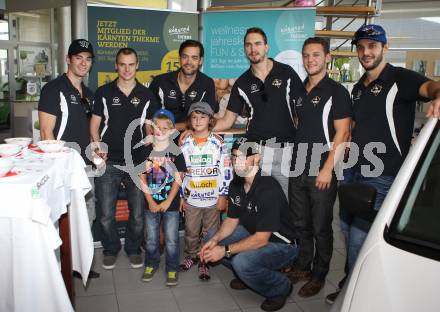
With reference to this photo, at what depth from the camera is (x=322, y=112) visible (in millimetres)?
2887

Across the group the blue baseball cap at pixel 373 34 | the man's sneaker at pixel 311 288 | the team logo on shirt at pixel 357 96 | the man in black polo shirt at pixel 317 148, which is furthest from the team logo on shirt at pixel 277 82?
the man's sneaker at pixel 311 288

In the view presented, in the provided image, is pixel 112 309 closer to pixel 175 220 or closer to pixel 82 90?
pixel 175 220

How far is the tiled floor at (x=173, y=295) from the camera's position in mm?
2864

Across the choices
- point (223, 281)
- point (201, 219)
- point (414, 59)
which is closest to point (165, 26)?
point (201, 219)

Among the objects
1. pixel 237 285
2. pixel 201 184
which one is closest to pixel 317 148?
pixel 201 184

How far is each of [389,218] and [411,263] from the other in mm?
214

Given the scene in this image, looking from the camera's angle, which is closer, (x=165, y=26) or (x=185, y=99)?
(x=185, y=99)

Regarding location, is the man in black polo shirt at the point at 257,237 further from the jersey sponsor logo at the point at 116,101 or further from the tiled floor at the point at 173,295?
the jersey sponsor logo at the point at 116,101

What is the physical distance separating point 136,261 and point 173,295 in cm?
58

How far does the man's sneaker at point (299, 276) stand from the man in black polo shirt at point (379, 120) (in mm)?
568

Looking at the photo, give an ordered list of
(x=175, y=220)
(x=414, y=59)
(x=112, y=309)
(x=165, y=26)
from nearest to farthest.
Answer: (x=112, y=309), (x=175, y=220), (x=165, y=26), (x=414, y=59)

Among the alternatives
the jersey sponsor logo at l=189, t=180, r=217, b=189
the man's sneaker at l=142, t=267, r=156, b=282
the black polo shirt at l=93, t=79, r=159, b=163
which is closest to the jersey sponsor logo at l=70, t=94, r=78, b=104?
the black polo shirt at l=93, t=79, r=159, b=163

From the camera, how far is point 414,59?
5.27m

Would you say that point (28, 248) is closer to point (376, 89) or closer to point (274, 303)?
point (274, 303)
